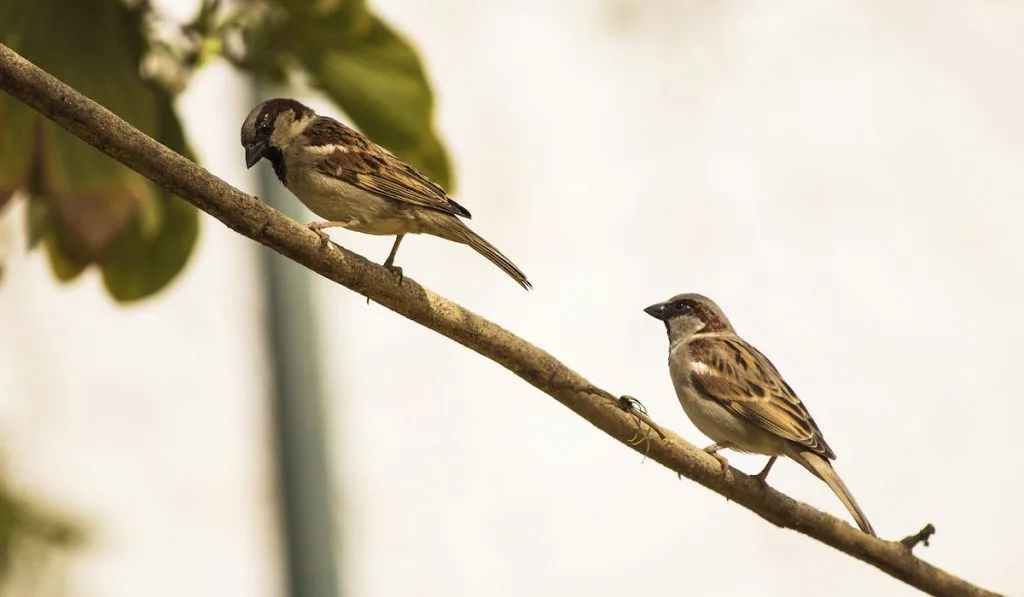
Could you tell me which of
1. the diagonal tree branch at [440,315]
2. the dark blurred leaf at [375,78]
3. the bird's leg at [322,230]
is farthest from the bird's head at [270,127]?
the diagonal tree branch at [440,315]

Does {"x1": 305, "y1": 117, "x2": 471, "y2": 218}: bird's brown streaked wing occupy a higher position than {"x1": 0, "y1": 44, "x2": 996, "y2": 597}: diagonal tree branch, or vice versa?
{"x1": 305, "y1": 117, "x2": 471, "y2": 218}: bird's brown streaked wing

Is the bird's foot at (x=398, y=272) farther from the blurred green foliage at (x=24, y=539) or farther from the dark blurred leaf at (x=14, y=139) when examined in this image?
the blurred green foliage at (x=24, y=539)

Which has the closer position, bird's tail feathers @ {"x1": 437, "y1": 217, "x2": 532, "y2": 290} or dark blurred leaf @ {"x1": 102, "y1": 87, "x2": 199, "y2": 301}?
bird's tail feathers @ {"x1": 437, "y1": 217, "x2": 532, "y2": 290}

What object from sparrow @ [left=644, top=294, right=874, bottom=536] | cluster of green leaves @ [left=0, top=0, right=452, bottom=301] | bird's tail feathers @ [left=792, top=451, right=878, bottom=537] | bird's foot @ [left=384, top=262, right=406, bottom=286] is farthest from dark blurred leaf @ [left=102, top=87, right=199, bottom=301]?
bird's tail feathers @ [left=792, top=451, right=878, bottom=537]

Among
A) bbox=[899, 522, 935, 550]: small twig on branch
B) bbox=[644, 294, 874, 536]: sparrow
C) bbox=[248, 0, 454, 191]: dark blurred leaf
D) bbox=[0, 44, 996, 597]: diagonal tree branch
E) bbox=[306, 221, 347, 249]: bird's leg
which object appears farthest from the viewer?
bbox=[644, 294, 874, 536]: sparrow

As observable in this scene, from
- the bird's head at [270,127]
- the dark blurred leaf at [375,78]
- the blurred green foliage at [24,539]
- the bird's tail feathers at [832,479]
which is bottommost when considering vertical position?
the blurred green foliage at [24,539]

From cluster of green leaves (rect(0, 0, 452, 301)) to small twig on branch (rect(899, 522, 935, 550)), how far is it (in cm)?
134

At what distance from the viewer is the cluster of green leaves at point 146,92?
260 centimetres

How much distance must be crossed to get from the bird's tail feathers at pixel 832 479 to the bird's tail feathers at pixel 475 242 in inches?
35.2

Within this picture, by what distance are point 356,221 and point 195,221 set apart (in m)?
0.56

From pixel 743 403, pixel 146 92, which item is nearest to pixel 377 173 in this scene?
pixel 146 92

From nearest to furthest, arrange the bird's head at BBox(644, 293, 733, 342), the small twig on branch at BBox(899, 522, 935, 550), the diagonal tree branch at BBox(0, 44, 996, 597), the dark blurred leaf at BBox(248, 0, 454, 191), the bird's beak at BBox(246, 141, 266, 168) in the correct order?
the diagonal tree branch at BBox(0, 44, 996, 597) → the small twig on branch at BBox(899, 522, 935, 550) → the bird's beak at BBox(246, 141, 266, 168) → the dark blurred leaf at BBox(248, 0, 454, 191) → the bird's head at BBox(644, 293, 733, 342)

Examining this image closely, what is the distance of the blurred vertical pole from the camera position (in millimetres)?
3248

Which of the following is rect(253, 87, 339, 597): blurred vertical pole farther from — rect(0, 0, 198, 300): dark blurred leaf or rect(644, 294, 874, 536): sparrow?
rect(644, 294, 874, 536): sparrow
